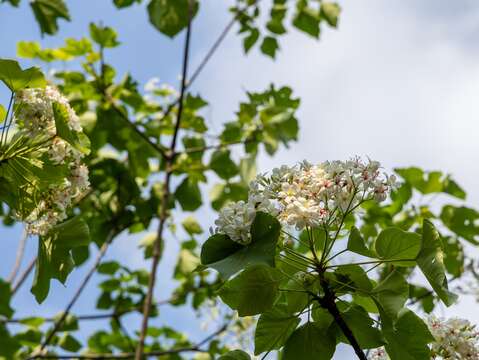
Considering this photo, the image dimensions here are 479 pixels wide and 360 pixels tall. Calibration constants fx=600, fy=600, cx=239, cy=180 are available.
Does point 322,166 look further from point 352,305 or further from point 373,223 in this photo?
point 373,223

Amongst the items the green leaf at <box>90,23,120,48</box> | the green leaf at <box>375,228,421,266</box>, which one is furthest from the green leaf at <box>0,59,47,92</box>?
A: the green leaf at <box>90,23,120,48</box>

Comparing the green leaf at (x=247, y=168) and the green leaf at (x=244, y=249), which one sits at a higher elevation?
the green leaf at (x=247, y=168)

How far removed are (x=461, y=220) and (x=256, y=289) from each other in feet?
7.70

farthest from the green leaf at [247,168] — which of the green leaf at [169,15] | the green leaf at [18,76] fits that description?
the green leaf at [18,76]

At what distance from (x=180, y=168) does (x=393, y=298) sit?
2.56 meters

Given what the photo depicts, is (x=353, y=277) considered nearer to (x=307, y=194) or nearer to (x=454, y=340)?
(x=307, y=194)

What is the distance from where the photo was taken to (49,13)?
9.69ft

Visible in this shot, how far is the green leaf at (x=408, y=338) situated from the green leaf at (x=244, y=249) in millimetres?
308

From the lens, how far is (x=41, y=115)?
4.98ft

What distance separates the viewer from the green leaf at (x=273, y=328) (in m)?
1.21

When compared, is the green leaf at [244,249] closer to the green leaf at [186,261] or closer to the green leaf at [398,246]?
the green leaf at [398,246]

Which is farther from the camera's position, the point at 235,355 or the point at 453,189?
the point at 453,189

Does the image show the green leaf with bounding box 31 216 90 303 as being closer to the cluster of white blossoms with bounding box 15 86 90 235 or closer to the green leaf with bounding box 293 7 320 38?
the cluster of white blossoms with bounding box 15 86 90 235

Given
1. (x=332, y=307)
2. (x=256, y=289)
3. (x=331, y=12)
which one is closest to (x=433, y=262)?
(x=332, y=307)
